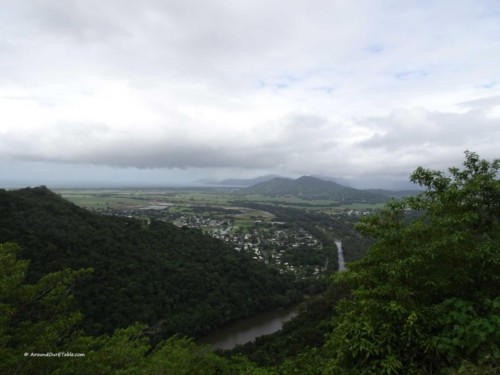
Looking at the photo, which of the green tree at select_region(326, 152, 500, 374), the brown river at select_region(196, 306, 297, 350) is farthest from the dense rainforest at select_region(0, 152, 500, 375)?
the brown river at select_region(196, 306, 297, 350)

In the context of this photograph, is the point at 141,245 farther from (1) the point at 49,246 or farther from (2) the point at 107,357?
(2) the point at 107,357

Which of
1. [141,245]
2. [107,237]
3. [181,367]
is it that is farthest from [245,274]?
[181,367]

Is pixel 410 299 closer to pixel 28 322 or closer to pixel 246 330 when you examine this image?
pixel 28 322

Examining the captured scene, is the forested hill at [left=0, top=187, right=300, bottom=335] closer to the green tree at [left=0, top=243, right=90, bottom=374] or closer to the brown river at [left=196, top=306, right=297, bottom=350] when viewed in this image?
the brown river at [left=196, top=306, right=297, bottom=350]

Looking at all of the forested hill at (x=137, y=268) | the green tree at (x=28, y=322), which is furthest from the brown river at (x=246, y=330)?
the green tree at (x=28, y=322)

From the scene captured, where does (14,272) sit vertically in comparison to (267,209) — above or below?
above

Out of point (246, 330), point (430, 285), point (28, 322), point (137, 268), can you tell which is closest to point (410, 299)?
point (430, 285)

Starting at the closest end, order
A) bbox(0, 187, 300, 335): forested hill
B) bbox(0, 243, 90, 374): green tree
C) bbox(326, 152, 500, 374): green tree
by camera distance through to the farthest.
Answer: bbox(326, 152, 500, 374): green tree
bbox(0, 243, 90, 374): green tree
bbox(0, 187, 300, 335): forested hill
